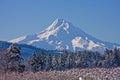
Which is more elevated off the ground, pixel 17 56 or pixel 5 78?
pixel 17 56

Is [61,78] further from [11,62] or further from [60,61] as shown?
[60,61]

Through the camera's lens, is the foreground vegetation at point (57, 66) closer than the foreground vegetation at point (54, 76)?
No

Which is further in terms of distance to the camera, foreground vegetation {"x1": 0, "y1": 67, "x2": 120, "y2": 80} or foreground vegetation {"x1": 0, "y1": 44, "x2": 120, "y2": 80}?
foreground vegetation {"x1": 0, "y1": 44, "x2": 120, "y2": 80}

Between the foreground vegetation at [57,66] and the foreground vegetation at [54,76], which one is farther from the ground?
the foreground vegetation at [57,66]

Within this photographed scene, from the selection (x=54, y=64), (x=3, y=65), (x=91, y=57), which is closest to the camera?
(x=3, y=65)

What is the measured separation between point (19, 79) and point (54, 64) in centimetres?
9281

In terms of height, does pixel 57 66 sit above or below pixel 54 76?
above

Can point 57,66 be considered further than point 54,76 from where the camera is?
Yes

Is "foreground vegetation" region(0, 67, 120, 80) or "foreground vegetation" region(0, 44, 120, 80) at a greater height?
"foreground vegetation" region(0, 44, 120, 80)

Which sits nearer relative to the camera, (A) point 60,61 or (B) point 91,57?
(A) point 60,61

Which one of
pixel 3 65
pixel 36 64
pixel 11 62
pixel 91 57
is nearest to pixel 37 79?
pixel 3 65

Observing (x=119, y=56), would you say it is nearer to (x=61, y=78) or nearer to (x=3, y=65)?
(x=3, y=65)

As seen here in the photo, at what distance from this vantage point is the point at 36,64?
250 feet

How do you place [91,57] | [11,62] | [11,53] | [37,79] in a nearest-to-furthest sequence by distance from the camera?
[37,79] → [11,62] → [11,53] → [91,57]
